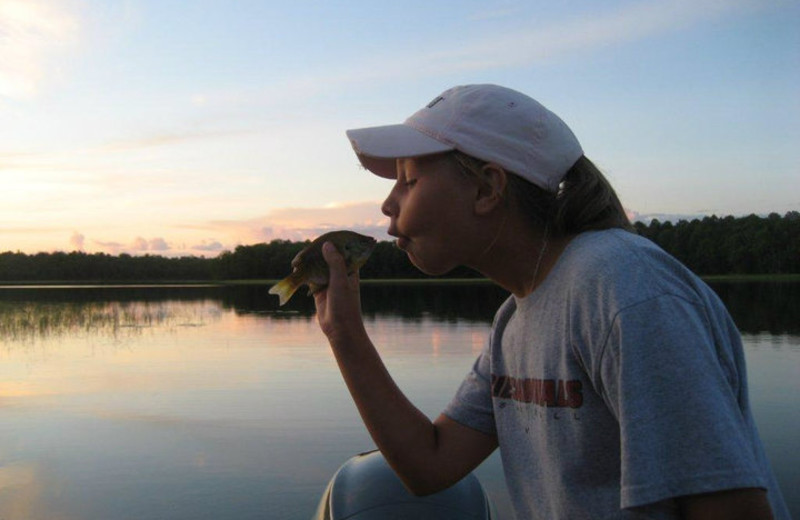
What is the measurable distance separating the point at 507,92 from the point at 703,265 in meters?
102

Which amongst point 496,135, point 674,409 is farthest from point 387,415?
point 674,409

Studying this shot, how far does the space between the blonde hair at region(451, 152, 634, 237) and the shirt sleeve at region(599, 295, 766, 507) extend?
390 mm

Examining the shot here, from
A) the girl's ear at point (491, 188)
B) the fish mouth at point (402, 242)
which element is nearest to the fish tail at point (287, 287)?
the fish mouth at point (402, 242)

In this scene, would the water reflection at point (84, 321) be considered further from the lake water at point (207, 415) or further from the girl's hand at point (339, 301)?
the girl's hand at point (339, 301)

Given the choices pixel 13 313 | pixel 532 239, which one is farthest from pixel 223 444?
pixel 13 313

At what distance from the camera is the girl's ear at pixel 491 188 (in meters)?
1.59

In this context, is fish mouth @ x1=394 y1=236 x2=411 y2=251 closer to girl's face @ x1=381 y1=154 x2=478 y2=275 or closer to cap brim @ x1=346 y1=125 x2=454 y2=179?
girl's face @ x1=381 y1=154 x2=478 y2=275

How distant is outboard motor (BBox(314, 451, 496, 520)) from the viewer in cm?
376

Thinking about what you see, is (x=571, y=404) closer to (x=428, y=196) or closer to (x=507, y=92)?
(x=428, y=196)

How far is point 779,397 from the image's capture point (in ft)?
44.3

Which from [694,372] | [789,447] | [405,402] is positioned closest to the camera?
[694,372]

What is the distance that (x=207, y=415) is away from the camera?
13242 mm

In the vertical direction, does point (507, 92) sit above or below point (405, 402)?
above

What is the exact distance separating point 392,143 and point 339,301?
398mm
